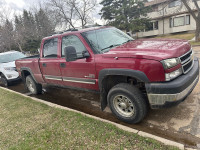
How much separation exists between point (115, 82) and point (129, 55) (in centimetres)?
83

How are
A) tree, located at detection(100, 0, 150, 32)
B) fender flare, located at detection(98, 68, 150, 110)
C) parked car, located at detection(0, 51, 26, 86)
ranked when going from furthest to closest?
tree, located at detection(100, 0, 150, 32) → parked car, located at detection(0, 51, 26, 86) → fender flare, located at detection(98, 68, 150, 110)

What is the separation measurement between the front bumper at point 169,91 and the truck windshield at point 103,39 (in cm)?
135

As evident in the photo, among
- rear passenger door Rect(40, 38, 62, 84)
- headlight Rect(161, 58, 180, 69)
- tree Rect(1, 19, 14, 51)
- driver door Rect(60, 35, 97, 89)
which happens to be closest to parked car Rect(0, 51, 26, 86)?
rear passenger door Rect(40, 38, 62, 84)

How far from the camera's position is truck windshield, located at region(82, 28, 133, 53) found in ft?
11.4

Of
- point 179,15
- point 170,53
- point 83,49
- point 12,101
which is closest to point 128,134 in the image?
point 170,53

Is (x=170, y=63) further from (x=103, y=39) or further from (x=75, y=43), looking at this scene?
(x=75, y=43)

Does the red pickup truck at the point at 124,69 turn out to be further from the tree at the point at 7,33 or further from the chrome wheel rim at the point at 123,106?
the tree at the point at 7,33

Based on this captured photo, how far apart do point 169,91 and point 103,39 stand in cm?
192

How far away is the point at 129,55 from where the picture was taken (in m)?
2.80

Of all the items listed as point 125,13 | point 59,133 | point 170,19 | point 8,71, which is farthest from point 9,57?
point 170,19

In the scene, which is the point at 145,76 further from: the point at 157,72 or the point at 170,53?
the point at 170,53

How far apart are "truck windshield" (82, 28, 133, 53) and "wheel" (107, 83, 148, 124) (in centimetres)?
95

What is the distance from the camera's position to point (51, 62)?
4.37 m

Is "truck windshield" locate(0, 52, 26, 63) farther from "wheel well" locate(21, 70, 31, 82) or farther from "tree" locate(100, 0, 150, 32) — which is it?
"tree" locate(100, 0, 150, 32)
